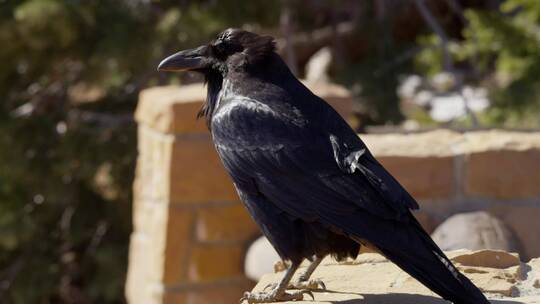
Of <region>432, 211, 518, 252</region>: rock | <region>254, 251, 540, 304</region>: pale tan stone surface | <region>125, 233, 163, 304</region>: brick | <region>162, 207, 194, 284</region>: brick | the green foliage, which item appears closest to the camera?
<region>254, 251, 540, 304</region>: pale tan stone surface

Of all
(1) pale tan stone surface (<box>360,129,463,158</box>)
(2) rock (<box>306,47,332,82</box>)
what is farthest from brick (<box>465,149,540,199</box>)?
(2) rock (<box>306,47,332,82</box>)

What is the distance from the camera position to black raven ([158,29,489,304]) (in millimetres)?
2650

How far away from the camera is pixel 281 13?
5547mm

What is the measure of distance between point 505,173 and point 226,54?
1.20 metres

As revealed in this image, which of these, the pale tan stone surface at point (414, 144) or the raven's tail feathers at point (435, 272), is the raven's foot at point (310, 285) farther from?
the pale tan stone surface at point (414, 144)

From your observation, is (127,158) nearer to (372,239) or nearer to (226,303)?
(226,303)

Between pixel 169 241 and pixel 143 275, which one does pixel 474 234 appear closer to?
pixel 169 241

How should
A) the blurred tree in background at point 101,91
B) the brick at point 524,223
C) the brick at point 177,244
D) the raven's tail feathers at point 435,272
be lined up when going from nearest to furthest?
1. the raven's tail feathers at point 435,272
2. the brick at point 524,223
3. the brick at point 177,244
4. the blurred tree in background at point 101,91

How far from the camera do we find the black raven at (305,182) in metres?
2.65

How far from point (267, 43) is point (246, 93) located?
8.2 inches

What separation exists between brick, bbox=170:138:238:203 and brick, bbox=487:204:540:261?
1.07 m

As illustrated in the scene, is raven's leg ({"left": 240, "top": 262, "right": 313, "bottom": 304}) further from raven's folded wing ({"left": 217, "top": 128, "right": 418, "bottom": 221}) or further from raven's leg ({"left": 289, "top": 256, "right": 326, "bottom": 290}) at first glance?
raven's folded wing ({"left": 217, "top": 128, "right": 418, "bottom": 221})

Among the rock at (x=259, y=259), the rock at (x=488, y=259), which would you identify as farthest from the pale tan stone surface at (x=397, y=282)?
the rock at (x=259, y=259)

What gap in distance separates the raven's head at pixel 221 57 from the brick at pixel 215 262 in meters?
1.11
